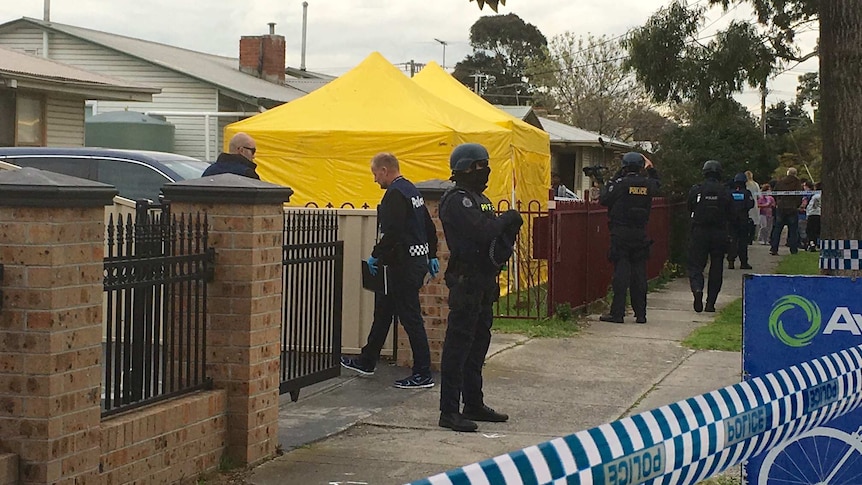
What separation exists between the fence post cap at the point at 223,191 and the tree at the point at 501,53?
243ft

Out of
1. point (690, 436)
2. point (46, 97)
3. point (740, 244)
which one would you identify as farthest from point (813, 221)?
point (690, 436)

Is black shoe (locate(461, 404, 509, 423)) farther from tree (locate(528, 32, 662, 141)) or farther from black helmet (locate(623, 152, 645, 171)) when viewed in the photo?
tree (locate(528, 32, 662, 141))

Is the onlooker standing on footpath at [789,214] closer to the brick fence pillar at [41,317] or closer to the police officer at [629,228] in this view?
the police officer at [629,228]

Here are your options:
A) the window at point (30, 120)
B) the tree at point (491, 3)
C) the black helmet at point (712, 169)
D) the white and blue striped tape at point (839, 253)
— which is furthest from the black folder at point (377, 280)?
the window at point (30, 120)

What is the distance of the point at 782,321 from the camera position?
17.4 ft

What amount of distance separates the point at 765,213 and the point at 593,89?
2935 centimetres

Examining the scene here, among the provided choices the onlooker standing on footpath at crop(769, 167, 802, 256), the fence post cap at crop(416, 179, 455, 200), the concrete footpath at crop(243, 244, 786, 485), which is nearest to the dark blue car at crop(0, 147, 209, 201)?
the concrete footpath at crop(243, 244, 786, 485)

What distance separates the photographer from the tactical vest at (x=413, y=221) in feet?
28.5

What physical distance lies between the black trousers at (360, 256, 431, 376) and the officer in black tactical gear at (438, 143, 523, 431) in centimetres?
122

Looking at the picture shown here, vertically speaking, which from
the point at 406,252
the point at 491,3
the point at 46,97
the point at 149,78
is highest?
the point at 149,78

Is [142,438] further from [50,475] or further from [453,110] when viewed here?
[453,110]

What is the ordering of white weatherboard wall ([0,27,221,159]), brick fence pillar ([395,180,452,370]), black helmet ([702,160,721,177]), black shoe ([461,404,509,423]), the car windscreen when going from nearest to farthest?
black shoe ([461,404,509,423]), brick fence pillar ([395,180,452,370]), the car windscreen, black helmet ([702,160,721,177]), white weatherboard wall ([0,27,221,159])

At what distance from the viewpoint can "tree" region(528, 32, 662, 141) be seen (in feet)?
184

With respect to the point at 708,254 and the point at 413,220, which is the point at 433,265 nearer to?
the point at 413,220
